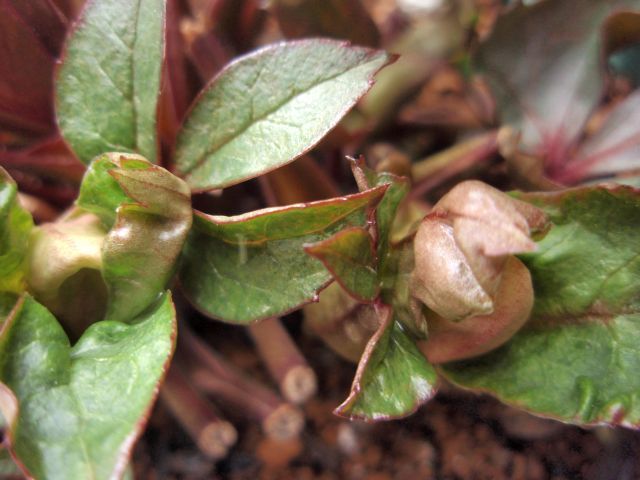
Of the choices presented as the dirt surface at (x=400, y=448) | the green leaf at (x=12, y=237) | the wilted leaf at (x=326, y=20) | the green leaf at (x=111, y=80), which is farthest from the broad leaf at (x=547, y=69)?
the green leaf at (x=12, y=237)

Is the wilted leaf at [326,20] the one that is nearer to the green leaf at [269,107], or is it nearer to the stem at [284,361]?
the green leaf at [269,107]

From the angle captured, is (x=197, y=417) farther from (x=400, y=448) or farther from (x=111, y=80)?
(x=111, y=80)

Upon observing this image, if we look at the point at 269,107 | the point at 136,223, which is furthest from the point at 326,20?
the point at 136,223

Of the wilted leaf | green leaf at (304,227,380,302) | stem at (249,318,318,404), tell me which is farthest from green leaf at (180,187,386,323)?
the wilted leaf

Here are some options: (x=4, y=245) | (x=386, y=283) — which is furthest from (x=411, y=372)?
(x=4, y=245)

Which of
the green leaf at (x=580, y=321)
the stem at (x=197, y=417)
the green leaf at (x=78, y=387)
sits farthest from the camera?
the stem at (x=197, y=417)

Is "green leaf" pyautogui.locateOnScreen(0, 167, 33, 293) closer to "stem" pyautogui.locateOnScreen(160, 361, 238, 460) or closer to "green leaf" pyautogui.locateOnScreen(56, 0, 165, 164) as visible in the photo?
"green leaf" pyautogui.locateOnScreen(56, 0, 165, 164)
